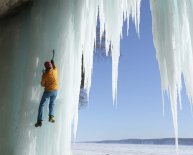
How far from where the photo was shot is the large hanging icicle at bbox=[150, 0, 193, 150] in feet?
16.8

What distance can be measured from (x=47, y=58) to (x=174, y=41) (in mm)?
1645

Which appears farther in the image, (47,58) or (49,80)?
(47,58)

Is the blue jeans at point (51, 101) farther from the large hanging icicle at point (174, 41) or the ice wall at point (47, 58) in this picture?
the large hanging icicle at point (174, 41)

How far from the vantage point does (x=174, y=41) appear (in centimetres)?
513

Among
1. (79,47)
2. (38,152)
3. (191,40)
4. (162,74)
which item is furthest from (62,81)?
(191,40)

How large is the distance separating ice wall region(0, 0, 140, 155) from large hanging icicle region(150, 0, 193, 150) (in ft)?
1.60

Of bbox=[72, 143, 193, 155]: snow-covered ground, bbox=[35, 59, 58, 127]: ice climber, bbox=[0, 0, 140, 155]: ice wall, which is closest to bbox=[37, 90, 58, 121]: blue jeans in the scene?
bbox=[35, 59, 58, 127]: ice climber

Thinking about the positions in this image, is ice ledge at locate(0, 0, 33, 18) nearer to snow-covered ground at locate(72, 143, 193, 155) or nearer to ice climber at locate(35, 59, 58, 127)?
ice climber at locate(35, 59, 58, 127)

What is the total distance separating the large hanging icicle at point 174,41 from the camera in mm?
5133

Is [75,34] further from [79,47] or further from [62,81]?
[62,81]

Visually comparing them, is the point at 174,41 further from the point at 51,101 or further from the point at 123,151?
the point at 123,151

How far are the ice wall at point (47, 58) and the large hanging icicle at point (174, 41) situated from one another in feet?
1.60

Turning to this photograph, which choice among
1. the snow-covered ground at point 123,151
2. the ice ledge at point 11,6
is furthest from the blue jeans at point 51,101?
the snow-covered ground at point 123,151

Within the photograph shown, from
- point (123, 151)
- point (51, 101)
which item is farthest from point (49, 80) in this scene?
point (123, 151)
